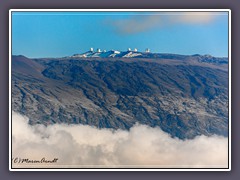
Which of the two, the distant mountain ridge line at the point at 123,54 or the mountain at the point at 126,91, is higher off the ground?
the distant mountain ridge line at the point at 123,54

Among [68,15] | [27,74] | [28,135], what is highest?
[68,15]

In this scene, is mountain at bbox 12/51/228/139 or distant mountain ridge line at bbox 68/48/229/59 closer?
mountain at bbox 12/51/228/139

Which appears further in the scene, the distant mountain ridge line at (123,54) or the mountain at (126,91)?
the distant mountain ridge line at (123,54)

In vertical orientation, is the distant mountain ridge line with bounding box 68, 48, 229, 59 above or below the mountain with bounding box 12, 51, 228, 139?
above

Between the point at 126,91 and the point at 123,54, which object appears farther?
the point at 123,54

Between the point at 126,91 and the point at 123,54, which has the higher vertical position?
the point at 123,54

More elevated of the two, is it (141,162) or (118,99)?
(118,99)
